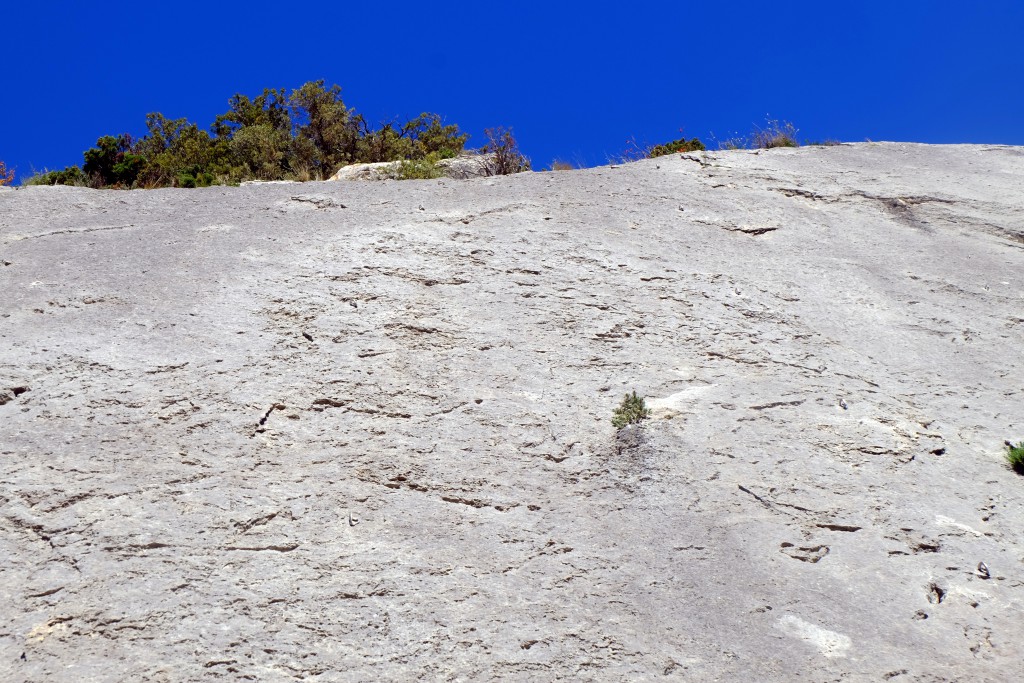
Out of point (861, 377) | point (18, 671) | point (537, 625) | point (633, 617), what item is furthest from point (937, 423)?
point (18, 671)

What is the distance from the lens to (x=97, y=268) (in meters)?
5.68

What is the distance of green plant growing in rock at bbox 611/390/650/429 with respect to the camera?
4.95 m

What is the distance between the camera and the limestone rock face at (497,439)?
3746 millimetres

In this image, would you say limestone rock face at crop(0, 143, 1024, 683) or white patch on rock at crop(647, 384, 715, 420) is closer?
limestone rock face at crop(0, 143, 1024, 683)

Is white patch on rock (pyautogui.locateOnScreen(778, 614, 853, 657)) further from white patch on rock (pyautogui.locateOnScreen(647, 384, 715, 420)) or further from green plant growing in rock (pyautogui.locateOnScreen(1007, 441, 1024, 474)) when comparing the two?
green plant growing in rock (pyautogui.locateOnScreen(1007, 441, 1024, 474))

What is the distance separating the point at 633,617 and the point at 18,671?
246cm

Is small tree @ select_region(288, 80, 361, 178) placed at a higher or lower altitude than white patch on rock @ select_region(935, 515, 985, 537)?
higher

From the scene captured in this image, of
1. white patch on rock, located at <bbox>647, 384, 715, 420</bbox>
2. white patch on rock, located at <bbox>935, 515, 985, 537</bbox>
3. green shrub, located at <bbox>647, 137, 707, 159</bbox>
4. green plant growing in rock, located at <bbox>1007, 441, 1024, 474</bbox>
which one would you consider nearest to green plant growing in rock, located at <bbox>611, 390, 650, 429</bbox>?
white patch on rock, located at <bbox>647, 384, 715, 420</bbox>

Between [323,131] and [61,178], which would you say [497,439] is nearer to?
[61,178]

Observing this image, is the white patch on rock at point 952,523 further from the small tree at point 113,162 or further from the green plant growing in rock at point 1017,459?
the small tree at point 113,162

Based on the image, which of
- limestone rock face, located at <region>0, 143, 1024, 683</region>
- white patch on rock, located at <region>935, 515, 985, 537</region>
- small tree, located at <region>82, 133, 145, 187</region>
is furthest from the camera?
small tree, located at <region>82, 133, 145, 187</region>

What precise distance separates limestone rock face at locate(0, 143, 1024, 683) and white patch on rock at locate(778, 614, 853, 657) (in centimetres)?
1

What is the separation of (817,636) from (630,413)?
1.58 m

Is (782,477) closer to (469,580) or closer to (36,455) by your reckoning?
(469,580)
